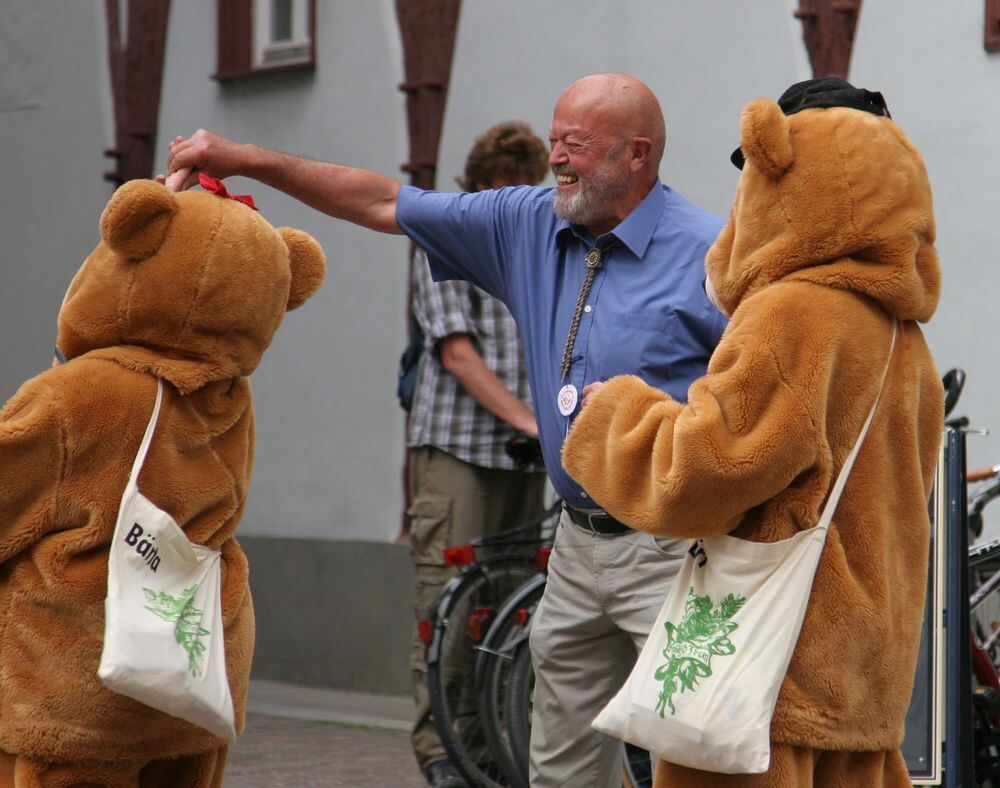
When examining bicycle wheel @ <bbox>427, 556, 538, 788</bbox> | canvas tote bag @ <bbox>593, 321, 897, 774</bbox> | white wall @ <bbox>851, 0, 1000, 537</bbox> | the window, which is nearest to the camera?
canvas tote bag @ <bbox>593, 321, 897, 774</bbox>

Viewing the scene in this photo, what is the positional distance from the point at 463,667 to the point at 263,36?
5.48 m

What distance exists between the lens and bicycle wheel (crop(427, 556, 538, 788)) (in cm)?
644

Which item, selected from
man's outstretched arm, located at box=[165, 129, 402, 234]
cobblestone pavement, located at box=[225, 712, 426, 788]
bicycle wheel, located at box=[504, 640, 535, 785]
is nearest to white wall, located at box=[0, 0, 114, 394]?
cobblestone pavement, located at box=[225, 712, 426, 788]

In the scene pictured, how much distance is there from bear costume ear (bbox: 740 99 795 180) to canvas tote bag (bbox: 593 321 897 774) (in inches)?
17.2

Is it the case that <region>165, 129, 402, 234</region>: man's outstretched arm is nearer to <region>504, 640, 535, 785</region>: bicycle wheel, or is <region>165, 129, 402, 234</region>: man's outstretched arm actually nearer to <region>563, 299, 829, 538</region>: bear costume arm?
<region>563, 299, 829, 538</region>: bear costume arm

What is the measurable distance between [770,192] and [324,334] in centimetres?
723

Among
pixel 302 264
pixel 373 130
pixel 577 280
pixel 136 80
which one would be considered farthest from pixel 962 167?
pixel 136 80

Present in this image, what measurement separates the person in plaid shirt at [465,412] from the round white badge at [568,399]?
88.1 inches

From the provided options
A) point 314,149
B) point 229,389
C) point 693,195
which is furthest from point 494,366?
point 314,149

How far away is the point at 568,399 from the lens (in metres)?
4.38

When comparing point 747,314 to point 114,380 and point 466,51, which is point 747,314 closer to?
point 114,380

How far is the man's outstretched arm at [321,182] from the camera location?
4478 millimetres

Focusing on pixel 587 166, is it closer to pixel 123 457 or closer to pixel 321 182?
pixel 321 182

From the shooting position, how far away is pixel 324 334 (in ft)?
34.6
